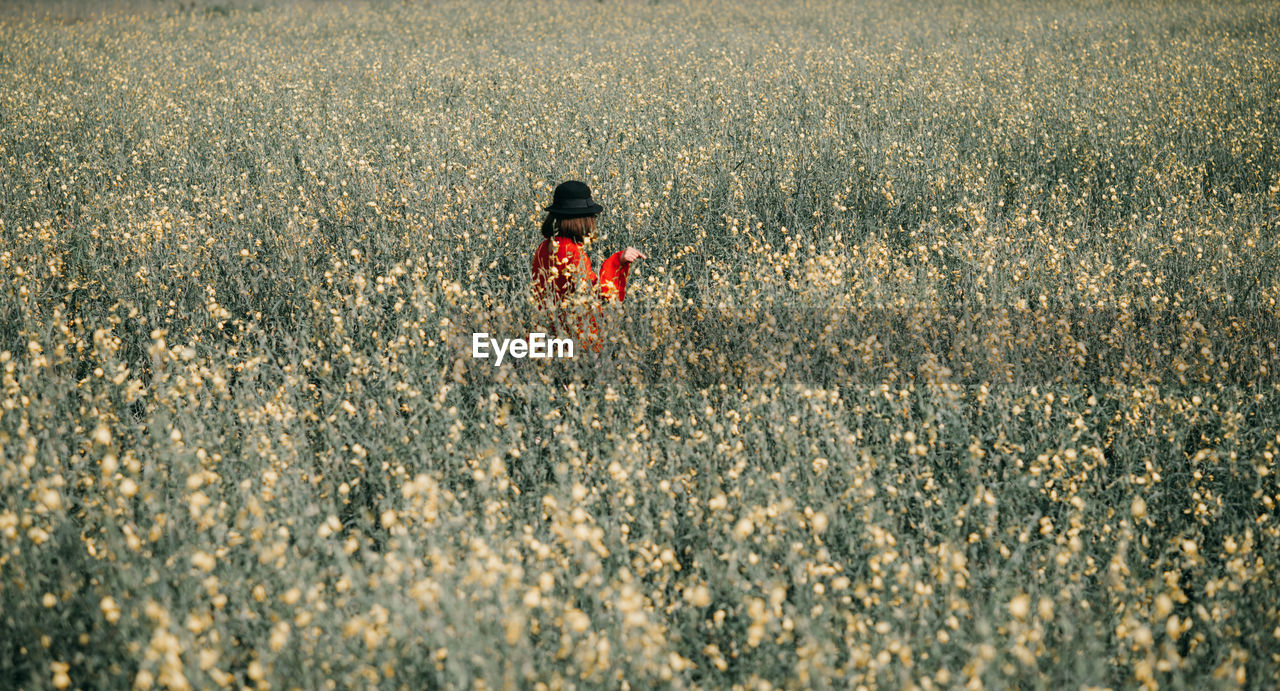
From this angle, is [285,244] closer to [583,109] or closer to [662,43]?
[583,109]

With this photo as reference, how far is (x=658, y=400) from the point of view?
367 cm

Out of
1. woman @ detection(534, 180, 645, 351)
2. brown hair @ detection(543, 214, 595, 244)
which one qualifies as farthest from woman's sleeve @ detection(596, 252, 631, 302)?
brown hair @ detection(543, 214, 595, 244)

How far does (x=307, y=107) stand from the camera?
844 centimetres

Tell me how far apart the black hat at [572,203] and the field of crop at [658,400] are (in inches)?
10.7

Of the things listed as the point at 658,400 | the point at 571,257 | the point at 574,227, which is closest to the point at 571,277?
the point at 571,257

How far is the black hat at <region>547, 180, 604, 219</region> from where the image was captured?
415 centimetres

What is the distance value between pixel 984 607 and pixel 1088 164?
5182 mm

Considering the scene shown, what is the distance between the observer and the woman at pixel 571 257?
4.01 meters

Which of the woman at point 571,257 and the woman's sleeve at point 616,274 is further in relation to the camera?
the woman's sleeve at point 616,274

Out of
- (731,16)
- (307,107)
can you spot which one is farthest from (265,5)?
(307,107)

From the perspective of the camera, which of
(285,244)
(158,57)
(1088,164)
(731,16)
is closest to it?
(285,244)

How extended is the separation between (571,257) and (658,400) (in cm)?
100

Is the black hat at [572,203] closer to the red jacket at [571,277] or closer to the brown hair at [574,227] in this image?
the brown hair at [574,227]

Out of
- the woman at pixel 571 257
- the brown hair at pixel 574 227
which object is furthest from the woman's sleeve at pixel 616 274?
the brown hair at pixel 574 227
